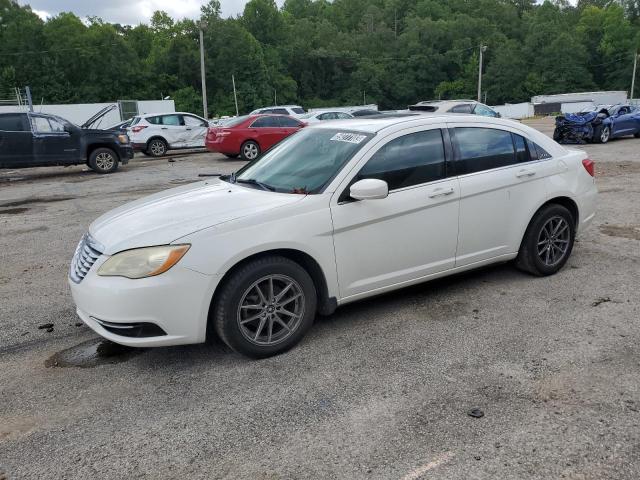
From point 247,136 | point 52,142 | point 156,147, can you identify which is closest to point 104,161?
point 52,142

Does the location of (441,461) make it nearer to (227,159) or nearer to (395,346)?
(395,346)

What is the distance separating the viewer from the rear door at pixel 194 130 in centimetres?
2009

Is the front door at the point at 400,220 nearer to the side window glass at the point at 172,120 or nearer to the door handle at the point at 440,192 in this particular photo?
the door handle at the point at 440,192

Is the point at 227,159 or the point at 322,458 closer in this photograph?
the point at 322,458

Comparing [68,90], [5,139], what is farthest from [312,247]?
[68,90]

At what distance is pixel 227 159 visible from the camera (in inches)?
715

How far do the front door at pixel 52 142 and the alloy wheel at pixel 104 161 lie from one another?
0.67 m

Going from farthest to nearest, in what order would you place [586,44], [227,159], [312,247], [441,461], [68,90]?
1. [586,44]
2. [68,90]
3. [227,159]
4. [312,247]
5. [441,461]

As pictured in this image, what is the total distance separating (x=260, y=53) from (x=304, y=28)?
25.9 m

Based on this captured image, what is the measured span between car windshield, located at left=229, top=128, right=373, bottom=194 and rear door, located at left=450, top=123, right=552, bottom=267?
3.08ft

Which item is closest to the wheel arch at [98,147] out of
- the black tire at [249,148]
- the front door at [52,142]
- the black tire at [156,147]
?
the front door at [52,142]

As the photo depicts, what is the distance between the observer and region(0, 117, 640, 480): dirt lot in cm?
265

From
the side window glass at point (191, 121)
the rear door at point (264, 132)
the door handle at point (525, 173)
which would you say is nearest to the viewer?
the door handle at point (525, 173)

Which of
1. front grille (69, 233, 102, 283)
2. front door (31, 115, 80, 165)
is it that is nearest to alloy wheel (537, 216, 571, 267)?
front grille (69, 233, 102, 283)
